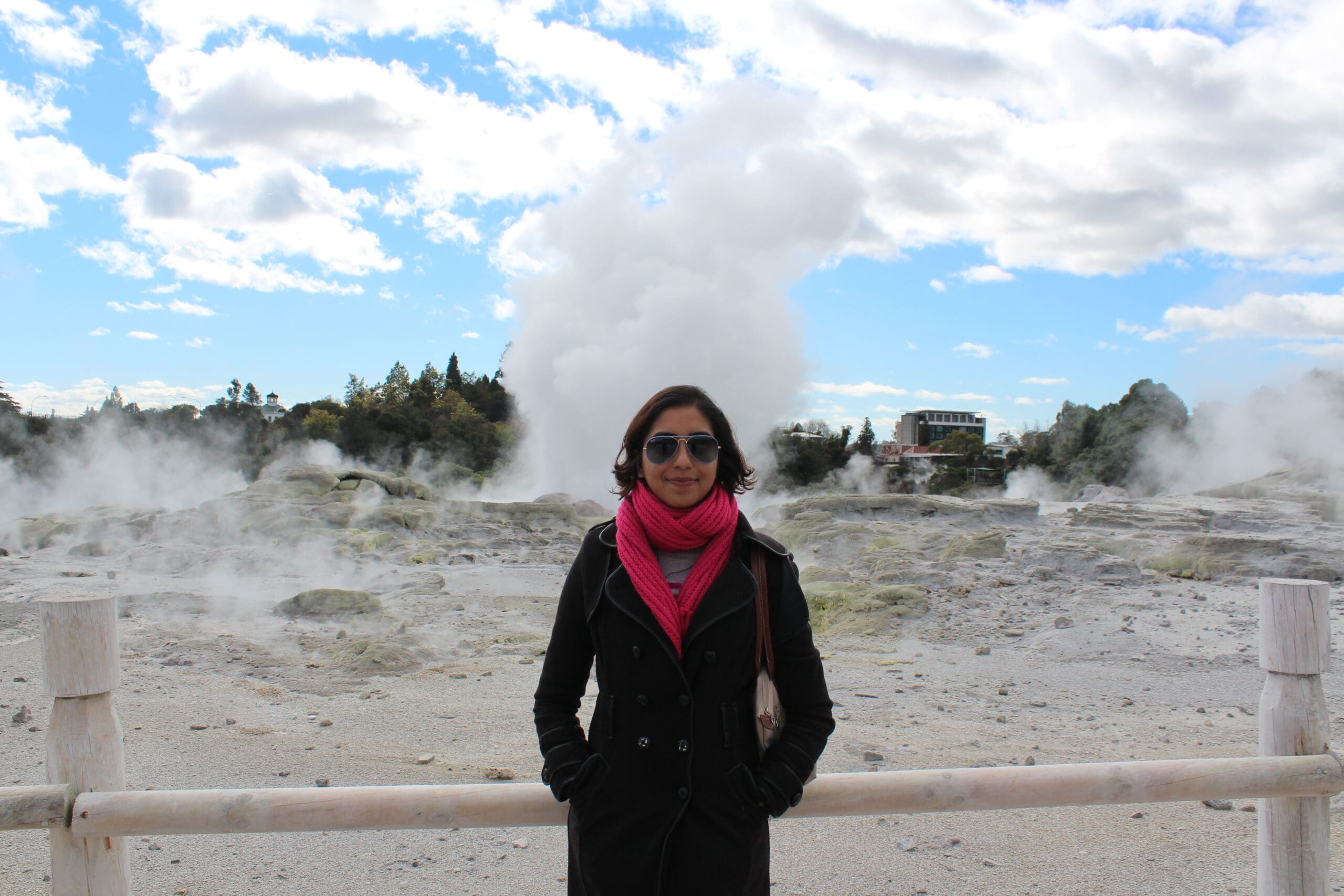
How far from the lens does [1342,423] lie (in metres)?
28.1

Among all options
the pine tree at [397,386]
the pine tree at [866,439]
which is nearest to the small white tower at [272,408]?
the pine tree at [397,386]

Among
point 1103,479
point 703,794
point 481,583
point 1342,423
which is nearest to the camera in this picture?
point 703,794

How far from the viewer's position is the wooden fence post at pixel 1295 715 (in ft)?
7.44

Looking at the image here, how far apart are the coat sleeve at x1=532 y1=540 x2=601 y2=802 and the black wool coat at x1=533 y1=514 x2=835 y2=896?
0.01 metres

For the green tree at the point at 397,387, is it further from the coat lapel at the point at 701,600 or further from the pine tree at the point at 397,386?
the coat lapel at the point at 701,600

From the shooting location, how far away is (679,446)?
6.04 ft

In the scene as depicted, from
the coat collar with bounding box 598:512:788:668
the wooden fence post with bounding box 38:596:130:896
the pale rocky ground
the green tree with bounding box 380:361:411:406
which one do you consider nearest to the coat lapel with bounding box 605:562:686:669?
the coat collar with bounding box 598:512:788:668

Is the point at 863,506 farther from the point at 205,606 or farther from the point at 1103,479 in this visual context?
the point at 1103,479

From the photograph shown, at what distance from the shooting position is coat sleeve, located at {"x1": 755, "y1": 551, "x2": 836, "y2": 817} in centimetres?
172

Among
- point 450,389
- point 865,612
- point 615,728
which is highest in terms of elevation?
point 450,389

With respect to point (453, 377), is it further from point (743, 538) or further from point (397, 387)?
point (743, 538)

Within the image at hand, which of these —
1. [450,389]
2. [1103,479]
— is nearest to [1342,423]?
[1103,479]

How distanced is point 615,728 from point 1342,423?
34.0 meters

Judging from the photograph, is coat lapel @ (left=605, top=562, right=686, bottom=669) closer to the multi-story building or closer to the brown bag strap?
the brown bag strap
